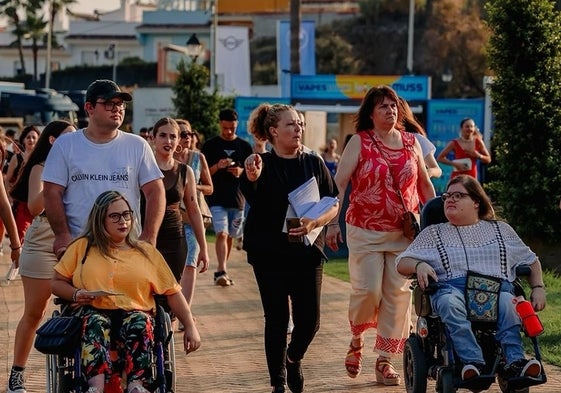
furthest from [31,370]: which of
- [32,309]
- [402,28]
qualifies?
[402,28]

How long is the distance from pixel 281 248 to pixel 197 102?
22.8m

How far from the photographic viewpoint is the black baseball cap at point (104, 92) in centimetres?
793

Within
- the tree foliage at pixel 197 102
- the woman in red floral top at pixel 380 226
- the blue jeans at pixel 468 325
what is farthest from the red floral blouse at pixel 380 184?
the tree foliage at pixel 197 102

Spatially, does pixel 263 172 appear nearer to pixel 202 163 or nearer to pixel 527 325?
pixel 527 325

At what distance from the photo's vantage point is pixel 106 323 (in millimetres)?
7332

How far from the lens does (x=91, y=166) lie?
790cm

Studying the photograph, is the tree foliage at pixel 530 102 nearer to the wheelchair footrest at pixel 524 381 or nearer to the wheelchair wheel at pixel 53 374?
the wheelchair footrest at pixel 524 381

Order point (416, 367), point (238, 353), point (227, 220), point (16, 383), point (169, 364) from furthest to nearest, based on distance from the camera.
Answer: point (227, 220) → point (238, 353) → point (16, 383) → point (416, 367) → point (169, 364)

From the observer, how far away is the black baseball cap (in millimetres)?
Result: 7934

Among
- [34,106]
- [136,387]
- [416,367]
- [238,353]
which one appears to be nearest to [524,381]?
[416,367]

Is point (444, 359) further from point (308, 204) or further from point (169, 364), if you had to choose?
point (169, 364)

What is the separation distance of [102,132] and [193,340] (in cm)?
129

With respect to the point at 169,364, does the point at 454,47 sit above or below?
above

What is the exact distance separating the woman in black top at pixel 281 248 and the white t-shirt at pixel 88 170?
852 mm
